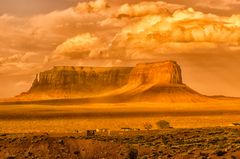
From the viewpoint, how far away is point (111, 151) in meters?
26.9

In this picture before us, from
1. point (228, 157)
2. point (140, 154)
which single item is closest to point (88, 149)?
point (140, 154)

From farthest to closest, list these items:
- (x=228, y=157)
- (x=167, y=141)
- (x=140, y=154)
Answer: (x=167, y=141) < (x=140, y=154) < (x=228, y=157)

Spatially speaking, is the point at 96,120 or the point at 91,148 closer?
the point at 91,148

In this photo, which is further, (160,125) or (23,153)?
(160,125)

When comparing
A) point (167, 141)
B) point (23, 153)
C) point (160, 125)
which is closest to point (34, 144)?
point (23, 153)

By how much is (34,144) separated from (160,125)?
26.1m

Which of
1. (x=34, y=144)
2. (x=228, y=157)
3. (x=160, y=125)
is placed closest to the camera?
(x=228, y=157)

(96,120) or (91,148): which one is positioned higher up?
(96,120)

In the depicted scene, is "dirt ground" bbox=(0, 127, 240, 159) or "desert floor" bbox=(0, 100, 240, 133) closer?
"dirt ground" bbox=(0, 127, 240, 159)

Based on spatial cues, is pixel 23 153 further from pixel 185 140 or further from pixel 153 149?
pixel 185 140

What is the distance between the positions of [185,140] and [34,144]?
32.5 ft

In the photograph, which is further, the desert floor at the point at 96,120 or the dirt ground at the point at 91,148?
the desert floor at the point at 96,120

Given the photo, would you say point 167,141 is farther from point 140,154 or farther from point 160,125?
point 160,125

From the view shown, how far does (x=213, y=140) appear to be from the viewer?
29547mm
